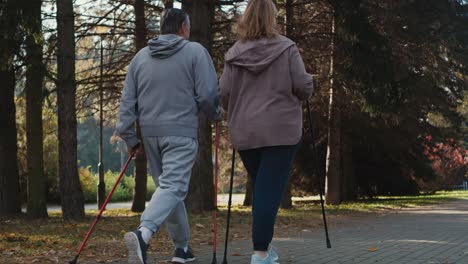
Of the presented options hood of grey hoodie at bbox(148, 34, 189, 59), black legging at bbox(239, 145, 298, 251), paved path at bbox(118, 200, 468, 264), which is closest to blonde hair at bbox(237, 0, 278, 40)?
hood of grey hoodie at bbox(148, 34, 189, 59)

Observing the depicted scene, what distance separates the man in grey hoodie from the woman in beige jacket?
35 cm

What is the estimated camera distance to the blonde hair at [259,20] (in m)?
5.04

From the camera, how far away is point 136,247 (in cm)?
466

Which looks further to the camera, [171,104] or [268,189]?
[171,104]

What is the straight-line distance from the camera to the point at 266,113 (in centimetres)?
495

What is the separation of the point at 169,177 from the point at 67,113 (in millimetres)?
7480

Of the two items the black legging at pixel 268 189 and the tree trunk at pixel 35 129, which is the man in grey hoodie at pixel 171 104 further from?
the tree trunk at pixel 35 129

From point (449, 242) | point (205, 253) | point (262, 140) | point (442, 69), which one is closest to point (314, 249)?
point (205, 253)

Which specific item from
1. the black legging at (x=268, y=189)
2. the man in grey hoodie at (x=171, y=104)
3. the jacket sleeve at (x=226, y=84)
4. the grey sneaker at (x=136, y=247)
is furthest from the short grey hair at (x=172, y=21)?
the grey sneaker at (x=136, y=247)

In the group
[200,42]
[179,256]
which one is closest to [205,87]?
[179,256]

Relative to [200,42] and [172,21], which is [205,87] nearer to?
[172,21]

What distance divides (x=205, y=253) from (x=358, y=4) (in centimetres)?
891

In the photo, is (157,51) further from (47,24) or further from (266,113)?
(47,24)

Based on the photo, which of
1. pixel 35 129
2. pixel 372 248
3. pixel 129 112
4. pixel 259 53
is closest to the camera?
pixel 259 53
